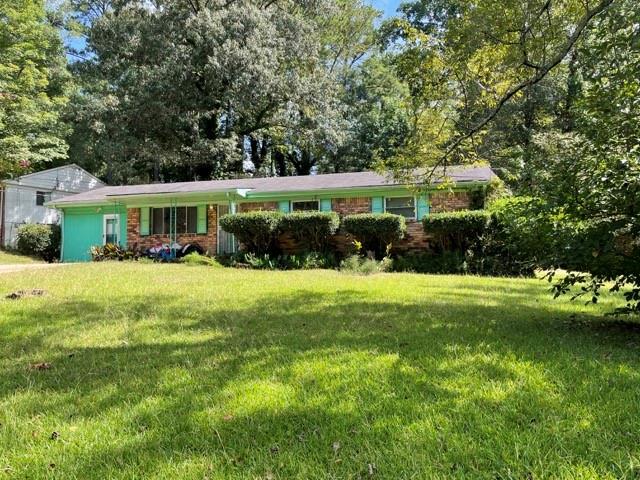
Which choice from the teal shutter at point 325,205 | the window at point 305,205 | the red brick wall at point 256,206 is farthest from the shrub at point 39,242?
the teal shutter at point 325,205

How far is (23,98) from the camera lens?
64.9 feet

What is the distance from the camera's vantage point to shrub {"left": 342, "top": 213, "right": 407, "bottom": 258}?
46.7ft

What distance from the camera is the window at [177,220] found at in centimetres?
1838

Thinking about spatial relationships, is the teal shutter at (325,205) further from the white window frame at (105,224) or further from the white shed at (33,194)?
the white shed at (33,194)

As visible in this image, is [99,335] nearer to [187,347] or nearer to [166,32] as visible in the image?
[187,347]

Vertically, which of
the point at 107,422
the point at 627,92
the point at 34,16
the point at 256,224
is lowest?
the point at 107,422

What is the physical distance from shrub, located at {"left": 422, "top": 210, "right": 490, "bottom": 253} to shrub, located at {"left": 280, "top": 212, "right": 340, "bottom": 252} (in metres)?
2.91

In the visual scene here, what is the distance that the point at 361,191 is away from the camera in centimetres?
1594

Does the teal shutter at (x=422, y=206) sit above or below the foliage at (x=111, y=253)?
above

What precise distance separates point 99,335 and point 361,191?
1164 cm

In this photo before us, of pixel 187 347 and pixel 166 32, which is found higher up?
pixel 166 32

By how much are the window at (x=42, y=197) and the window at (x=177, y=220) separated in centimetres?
1017

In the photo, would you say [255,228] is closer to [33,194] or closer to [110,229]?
[110,229]

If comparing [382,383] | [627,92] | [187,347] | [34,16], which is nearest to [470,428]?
[382,383]
